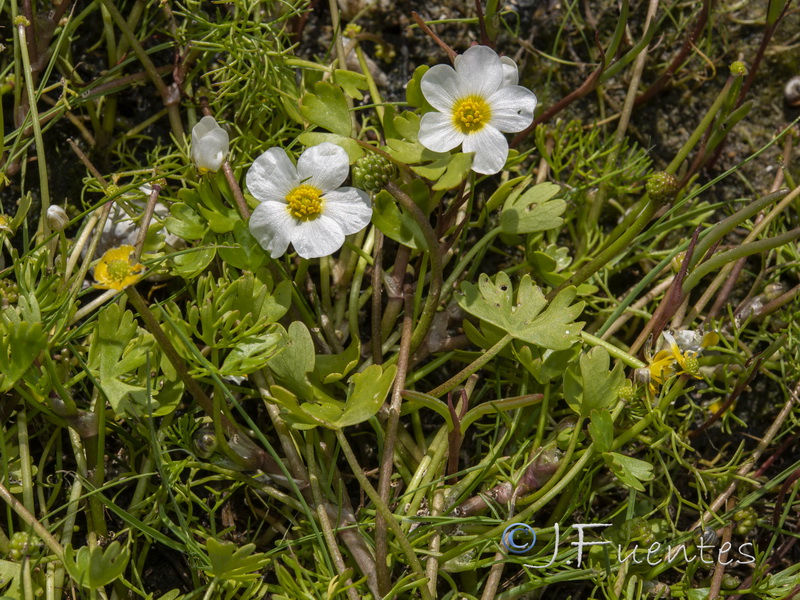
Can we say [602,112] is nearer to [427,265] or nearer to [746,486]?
[427,265]

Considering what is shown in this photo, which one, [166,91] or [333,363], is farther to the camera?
[166,91]

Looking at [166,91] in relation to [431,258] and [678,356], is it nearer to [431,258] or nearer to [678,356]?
[431,258]

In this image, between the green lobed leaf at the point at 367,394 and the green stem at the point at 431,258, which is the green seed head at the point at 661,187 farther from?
the green lobed leaf at the point at 367,394

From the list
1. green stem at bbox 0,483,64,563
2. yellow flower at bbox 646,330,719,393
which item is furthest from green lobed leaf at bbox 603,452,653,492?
green stem at bbox 0,483,64,563

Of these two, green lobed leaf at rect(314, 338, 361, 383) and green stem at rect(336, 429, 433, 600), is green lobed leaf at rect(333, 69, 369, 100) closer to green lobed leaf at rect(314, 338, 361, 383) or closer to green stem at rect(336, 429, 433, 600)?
green lobed leaf at rect(314, 338, 361, 383)

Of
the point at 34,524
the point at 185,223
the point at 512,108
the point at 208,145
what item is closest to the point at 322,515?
the point at 34,524

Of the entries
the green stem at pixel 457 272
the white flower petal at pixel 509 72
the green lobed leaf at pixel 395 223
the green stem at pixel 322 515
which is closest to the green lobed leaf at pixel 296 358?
the green stem at pixel 322 515

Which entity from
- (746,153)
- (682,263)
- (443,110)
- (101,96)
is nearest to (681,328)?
(682,263)
